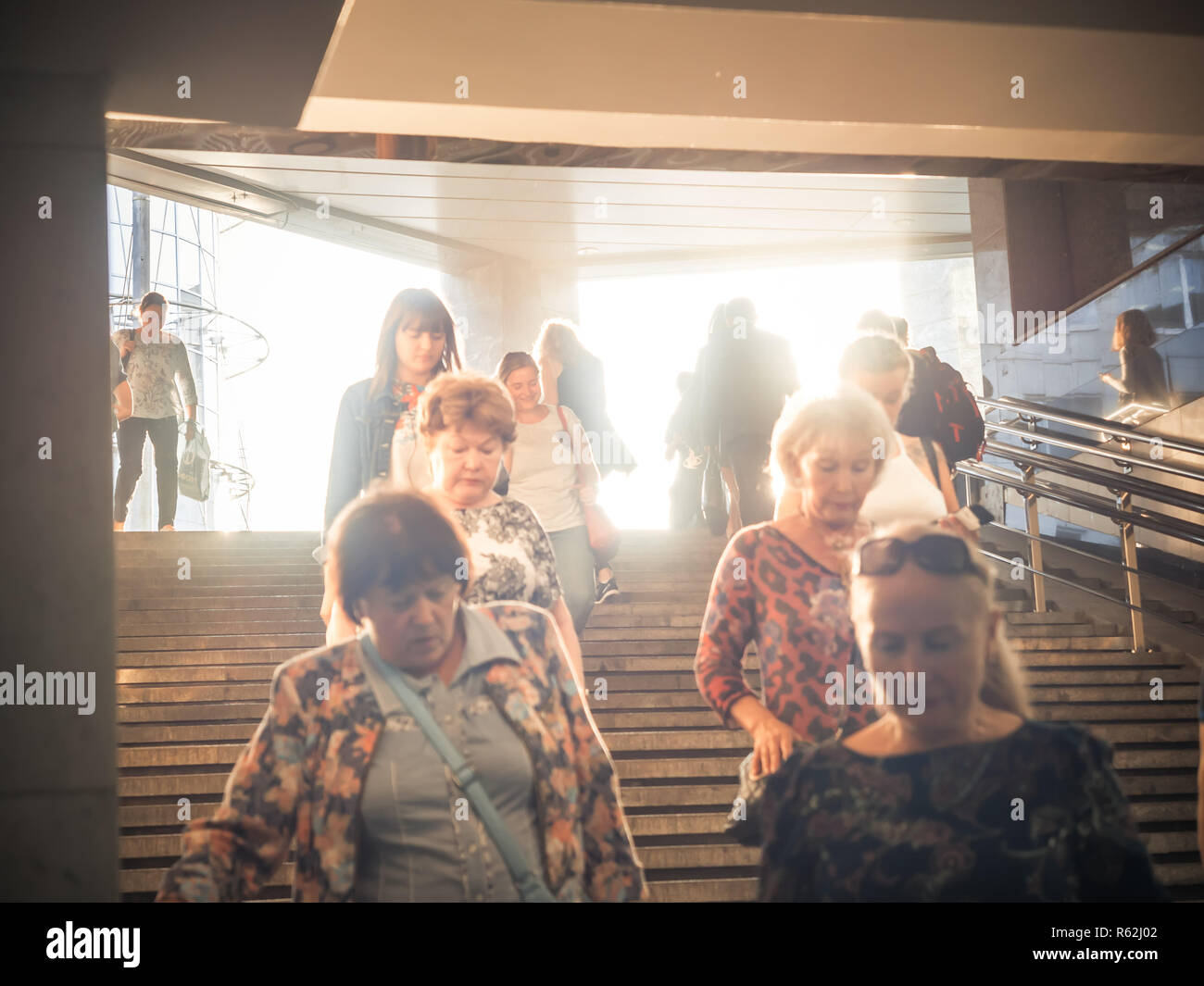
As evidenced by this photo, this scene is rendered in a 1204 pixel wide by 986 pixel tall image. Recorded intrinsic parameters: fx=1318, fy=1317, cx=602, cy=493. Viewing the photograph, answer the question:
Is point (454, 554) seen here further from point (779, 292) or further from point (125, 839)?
point (779, 292)

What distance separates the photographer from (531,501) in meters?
5.13

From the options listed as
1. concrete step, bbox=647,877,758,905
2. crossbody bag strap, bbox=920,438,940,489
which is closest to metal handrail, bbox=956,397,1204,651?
crossbody bag strap, bbox=920,438,940,489

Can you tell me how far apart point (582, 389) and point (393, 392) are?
5.16ft

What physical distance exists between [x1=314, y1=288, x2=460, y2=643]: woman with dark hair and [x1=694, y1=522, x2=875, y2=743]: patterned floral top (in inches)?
46.3

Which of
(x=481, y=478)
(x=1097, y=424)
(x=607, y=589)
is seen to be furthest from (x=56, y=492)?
(x=1097, y=424)

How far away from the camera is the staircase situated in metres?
4.18

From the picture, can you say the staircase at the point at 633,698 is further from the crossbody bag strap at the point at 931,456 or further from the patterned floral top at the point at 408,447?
the patterned floral top at the point at 408,447

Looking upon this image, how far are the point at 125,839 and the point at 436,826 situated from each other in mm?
1569

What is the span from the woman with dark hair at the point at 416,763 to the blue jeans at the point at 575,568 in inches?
70.0

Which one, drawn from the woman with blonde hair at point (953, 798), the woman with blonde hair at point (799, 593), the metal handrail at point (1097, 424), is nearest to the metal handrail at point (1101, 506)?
the metal handrail at point (1097, 424)

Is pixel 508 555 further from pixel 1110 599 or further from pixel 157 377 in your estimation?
pixel 157 377

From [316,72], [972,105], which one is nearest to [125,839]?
[316,72]

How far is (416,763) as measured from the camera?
304 centimetres

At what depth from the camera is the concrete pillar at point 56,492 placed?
11.6 ft
